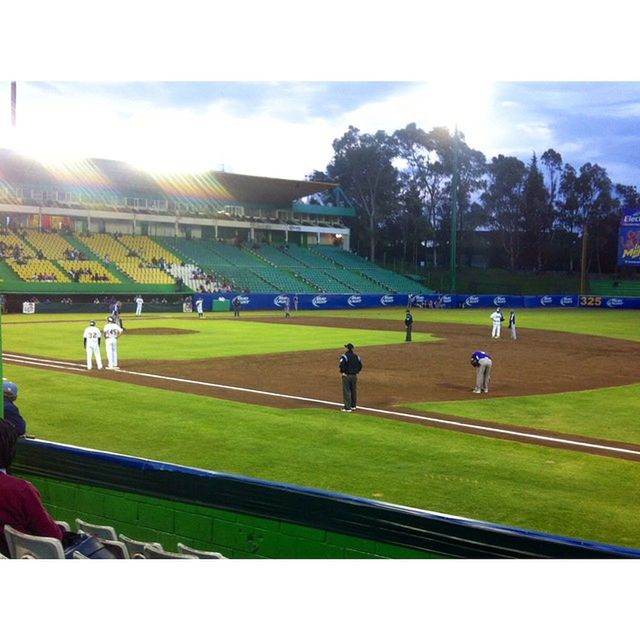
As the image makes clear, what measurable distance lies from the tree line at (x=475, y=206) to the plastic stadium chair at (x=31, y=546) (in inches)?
1875

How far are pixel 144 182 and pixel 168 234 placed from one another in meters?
4.32

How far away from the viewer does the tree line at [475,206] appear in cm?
5234

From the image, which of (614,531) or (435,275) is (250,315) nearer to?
(435,275)

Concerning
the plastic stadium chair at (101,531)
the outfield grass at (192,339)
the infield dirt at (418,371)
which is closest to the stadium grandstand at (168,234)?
the outfield grass at (192,339)

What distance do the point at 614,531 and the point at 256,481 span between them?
4.63 meters

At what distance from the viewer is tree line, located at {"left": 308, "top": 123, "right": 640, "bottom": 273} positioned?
172 feet

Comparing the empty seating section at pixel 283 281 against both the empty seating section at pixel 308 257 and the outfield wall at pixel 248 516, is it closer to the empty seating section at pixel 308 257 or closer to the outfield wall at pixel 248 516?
the empty seating section at pixel 308 257

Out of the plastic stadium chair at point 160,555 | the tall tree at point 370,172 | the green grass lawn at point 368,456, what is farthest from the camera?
the tall tree at point 370,172

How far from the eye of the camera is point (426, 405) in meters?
16.2

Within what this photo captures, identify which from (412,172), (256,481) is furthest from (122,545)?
(412,172)

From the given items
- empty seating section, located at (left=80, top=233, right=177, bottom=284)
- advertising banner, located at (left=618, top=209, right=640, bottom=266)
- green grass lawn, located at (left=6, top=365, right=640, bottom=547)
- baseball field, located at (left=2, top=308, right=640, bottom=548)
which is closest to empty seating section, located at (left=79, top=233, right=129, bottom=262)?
empty seating section, located at (left=80, top=233, right=177, bottom=284)

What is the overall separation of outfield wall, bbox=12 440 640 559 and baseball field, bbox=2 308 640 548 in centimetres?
344
